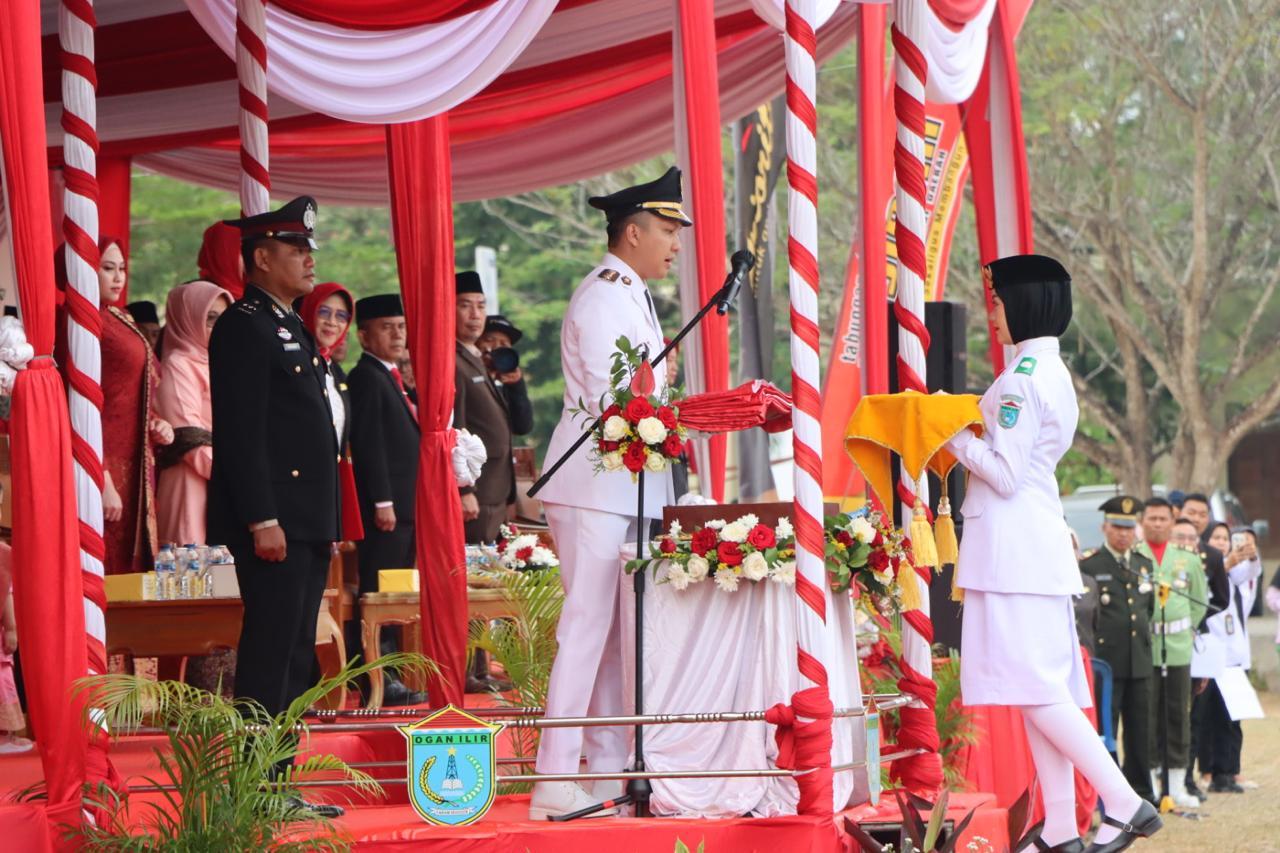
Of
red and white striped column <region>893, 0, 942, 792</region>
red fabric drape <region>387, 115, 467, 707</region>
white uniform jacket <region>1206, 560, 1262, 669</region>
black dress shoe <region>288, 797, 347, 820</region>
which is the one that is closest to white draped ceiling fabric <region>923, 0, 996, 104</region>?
red and white striped column <region>893, 0, 942, 792</region>

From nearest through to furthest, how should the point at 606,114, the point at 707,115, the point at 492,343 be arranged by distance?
the point at 707,115 < the point at 492,343 < the point at 606,114

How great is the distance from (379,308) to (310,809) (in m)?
3.88

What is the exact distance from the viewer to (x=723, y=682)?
19.1 ft

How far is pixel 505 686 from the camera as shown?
948 cm

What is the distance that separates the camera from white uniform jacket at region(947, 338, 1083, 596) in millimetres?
6016

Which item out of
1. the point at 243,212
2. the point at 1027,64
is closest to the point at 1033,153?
the point at 1027,64

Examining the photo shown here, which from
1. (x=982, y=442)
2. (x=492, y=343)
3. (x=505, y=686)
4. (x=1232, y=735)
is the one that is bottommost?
(x=1232, y=735)

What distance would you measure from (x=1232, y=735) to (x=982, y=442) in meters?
7.39

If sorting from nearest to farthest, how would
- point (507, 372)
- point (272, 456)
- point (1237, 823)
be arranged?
point (272, 456) → point (507, 372) → point (1237, 823)

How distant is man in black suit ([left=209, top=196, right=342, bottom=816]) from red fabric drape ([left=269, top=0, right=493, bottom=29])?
98cm

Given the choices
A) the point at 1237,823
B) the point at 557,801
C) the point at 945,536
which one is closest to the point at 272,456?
the point at 557,801

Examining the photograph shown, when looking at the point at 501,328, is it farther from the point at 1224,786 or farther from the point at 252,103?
the point at 1224,786

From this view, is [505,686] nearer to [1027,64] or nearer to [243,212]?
[243,212]

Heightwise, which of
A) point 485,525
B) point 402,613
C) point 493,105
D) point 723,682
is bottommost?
point 723,682
